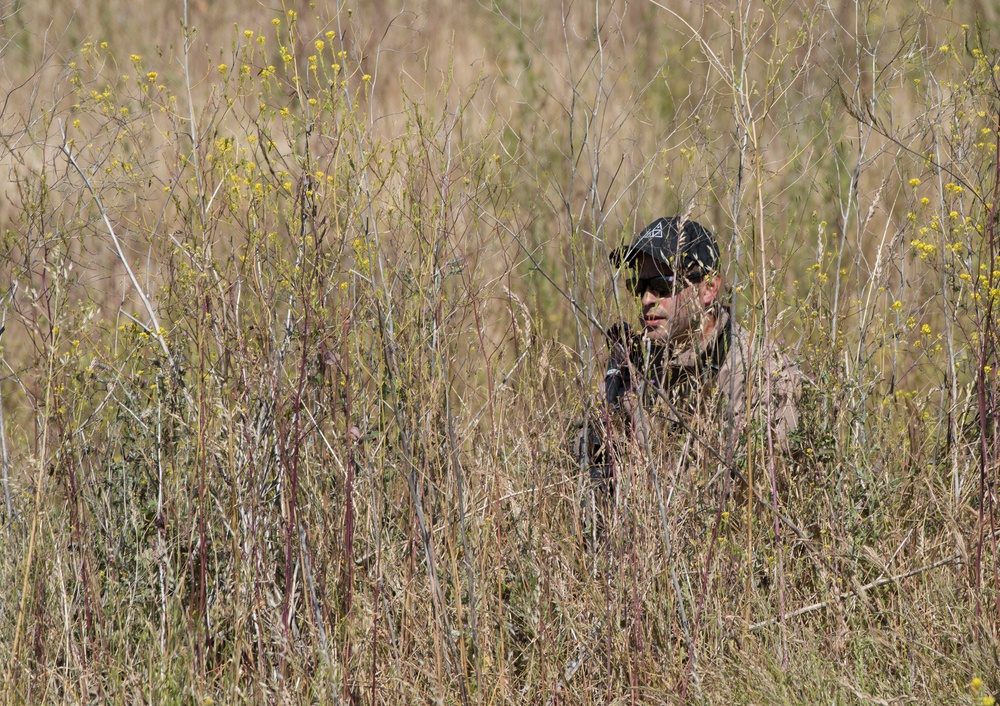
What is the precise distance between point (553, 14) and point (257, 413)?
597 cm

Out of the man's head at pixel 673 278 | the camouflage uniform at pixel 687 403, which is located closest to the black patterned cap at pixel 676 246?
the man's head at pixel 673 278

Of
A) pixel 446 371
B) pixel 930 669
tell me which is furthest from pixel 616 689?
pixel 446 371

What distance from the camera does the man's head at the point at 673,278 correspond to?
2.89 meters

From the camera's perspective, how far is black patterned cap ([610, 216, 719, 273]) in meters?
2.87

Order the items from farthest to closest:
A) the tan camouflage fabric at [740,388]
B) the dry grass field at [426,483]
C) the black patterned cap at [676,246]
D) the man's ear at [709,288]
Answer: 1. the tan camouflage fabric at [740,388]
2. the man's ear at [709,288]
3. the black patterned cap at [676,246]
4. the dry grass field at [426,483]

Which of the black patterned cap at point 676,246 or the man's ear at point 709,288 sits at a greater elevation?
the black patterned cap at point 676,246

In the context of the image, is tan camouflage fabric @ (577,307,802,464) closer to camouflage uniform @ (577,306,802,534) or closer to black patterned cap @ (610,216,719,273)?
camouflage uniform @ (577,306,802,534)

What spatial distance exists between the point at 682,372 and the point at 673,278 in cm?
66

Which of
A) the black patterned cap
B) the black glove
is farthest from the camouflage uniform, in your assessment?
the black patterned cap

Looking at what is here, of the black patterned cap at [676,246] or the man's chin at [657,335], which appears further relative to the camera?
the man's chin at [657,335]

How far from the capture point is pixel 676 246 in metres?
3.04

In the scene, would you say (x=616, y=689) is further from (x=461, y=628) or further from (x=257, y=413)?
(x=257, y=413)

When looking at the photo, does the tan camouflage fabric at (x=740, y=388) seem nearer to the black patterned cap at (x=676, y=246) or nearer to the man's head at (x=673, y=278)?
the man's head at (x=673, y=278)

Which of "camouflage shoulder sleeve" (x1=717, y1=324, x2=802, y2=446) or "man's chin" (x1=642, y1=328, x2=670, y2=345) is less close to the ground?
"man's chin" (x1=642, y1=328, x2=670, y2=345)
